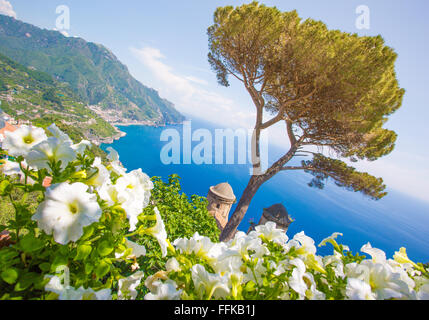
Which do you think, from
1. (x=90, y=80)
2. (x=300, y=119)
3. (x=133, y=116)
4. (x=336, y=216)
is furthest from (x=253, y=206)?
(x=90, y=80)

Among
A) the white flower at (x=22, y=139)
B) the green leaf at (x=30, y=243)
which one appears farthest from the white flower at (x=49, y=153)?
the green leaf at (x=30, y=243)

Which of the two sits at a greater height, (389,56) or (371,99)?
(389,56)

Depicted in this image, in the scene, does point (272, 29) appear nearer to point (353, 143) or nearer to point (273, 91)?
point (273, 91)

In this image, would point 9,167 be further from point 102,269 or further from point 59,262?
point 102,269

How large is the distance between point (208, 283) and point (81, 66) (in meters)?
192

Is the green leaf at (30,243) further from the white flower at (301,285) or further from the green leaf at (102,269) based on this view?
the white flower at (301,285)

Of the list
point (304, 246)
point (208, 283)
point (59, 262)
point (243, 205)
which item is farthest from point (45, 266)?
point (243, 205)

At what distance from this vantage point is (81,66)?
14475 centimetres

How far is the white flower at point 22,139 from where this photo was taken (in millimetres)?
687

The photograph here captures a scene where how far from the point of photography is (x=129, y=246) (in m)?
0.86

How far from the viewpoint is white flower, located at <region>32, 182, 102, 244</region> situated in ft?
1.93

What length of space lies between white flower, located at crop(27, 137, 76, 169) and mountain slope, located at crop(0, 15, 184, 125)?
133 meters

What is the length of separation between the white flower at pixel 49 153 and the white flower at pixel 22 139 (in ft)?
0.11
